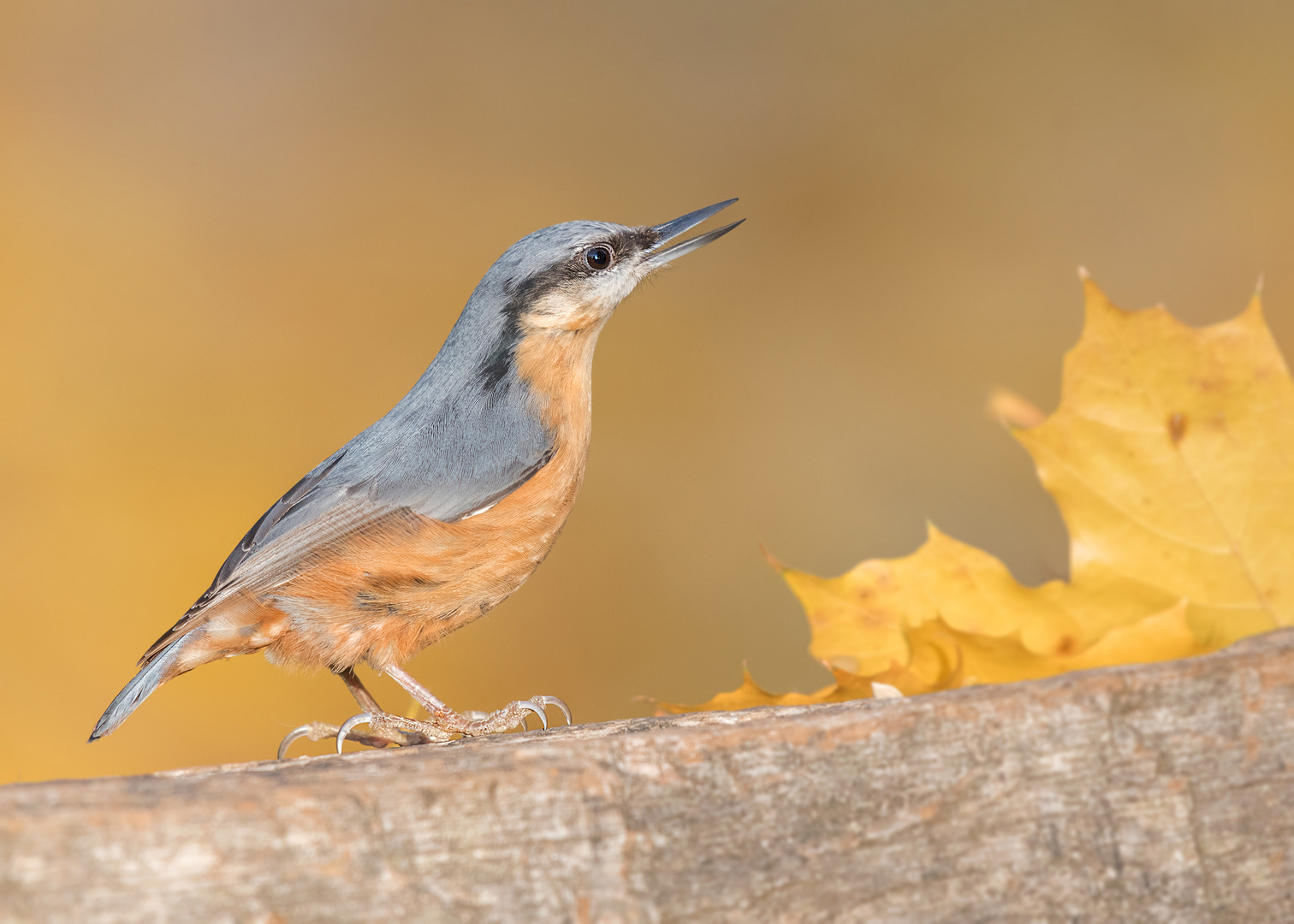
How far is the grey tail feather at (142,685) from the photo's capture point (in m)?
1.25

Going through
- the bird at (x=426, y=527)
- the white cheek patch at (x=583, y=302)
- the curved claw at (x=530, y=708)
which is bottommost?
the curved claw at (x=530, y=708)

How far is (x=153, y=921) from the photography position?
708mm

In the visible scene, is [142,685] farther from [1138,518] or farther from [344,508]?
[1138,518]

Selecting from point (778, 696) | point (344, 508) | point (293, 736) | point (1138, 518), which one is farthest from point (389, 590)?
point (1138, 518)

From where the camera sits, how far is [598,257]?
152 cm

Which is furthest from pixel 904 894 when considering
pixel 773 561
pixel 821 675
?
pixel 821 675

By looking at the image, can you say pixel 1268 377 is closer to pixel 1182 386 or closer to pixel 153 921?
pixel 1182 386

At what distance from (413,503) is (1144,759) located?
837 millimetres

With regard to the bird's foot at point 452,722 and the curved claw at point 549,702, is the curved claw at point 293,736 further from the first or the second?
the curved claw at point 549,702

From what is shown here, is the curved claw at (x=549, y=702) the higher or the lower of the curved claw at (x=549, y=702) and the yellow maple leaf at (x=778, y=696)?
the higher

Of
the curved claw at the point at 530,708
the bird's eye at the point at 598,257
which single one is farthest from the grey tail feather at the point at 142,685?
the bird's eye at the point at 598,257

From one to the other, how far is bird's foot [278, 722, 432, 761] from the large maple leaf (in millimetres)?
413

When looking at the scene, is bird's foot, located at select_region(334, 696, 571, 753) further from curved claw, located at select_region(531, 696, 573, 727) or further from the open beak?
the open beak

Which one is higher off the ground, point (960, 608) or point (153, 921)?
point (960, 608)
